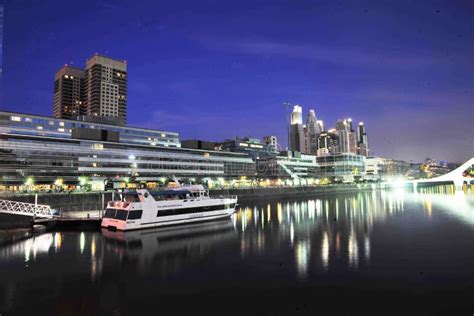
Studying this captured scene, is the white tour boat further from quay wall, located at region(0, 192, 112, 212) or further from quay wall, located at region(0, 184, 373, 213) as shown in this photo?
quay wall, located at region(0, 192, 112, 212)

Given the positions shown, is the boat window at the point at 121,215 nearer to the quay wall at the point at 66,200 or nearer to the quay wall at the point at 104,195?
the quay wall at the point at 104,195

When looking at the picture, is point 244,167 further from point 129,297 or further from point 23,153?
point 129,297

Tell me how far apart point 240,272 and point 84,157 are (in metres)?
104

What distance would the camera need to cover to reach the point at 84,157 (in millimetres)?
115875

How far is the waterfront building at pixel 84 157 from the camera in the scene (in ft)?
341

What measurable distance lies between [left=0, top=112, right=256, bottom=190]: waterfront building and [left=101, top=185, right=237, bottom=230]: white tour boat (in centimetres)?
5960

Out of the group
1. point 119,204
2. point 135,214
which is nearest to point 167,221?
point 135,214

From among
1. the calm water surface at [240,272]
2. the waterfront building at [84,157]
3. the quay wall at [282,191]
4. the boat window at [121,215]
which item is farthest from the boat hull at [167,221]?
the waterfront building at [84,157]

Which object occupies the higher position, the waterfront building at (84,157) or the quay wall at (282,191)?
the waterfront building at (84,157)

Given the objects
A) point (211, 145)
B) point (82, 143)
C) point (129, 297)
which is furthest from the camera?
point (211, 145)

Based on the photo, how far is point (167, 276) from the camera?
2716cm

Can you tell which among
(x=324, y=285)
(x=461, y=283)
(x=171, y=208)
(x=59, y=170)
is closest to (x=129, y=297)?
(x=324, y=285)

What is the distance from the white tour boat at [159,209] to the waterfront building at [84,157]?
59.6 meters

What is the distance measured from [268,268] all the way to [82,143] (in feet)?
347
